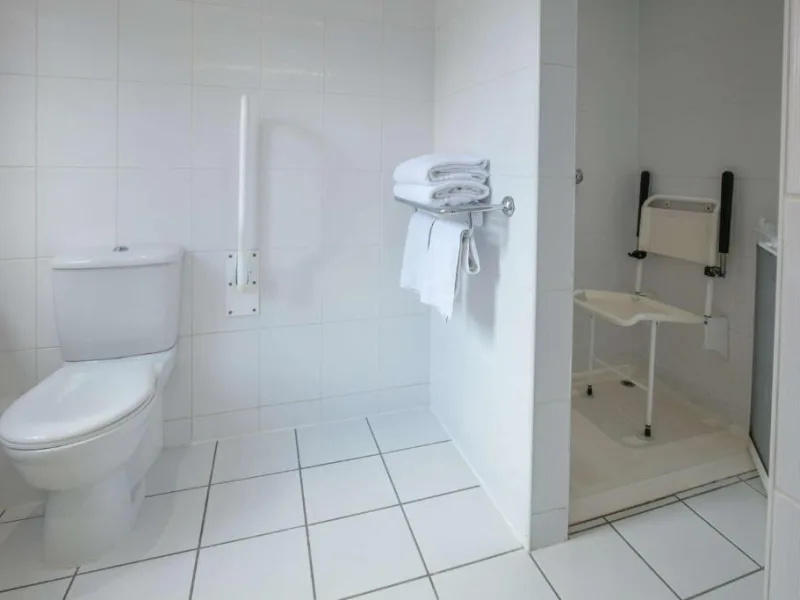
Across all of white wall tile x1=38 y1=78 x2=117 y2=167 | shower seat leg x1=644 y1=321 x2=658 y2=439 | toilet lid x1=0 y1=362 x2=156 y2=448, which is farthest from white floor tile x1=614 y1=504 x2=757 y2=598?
white wall tile x1=38 y1=78 x2=117 y2=167

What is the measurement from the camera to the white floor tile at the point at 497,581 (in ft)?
4.27

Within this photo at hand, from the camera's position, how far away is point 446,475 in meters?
1.84

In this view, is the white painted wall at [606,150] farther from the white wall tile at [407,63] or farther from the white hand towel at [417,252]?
the white hand towel at [417,252]

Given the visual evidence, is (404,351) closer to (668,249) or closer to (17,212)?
(668,249)

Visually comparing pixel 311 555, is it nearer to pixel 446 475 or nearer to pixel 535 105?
pixel 446 475

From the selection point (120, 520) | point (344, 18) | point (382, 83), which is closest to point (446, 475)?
point (120, 520)

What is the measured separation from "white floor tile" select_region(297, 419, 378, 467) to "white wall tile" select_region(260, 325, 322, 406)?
159 millimetres

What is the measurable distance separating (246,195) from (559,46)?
1181 millimetres

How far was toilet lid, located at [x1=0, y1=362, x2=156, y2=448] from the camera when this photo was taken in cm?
127

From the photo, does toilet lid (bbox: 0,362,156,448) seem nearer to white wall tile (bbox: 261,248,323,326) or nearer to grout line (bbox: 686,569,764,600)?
white wall tile (bbox: 261,248,323,326)

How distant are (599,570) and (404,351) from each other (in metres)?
1.17

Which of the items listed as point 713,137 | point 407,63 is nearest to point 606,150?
point 713,137

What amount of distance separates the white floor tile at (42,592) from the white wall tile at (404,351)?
51.8 inches

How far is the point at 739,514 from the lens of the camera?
5.27 ft
